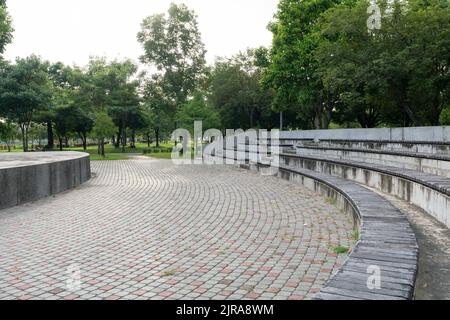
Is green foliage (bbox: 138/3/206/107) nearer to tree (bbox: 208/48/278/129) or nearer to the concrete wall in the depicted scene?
tree (bbox: 208/48/278/129)

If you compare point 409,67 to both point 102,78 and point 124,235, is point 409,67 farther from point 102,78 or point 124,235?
point 102,78

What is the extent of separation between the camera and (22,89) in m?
29.9

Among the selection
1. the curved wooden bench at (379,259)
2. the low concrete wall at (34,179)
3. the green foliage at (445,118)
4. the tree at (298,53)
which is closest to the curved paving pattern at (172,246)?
the low concrete wall at (34,179)

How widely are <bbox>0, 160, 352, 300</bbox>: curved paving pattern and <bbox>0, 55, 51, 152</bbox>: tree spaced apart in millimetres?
23714

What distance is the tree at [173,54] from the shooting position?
44.4 m

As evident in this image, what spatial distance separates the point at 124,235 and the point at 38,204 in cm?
450

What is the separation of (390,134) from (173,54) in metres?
34.4

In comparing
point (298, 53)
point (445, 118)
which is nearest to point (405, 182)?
point (298, 53)

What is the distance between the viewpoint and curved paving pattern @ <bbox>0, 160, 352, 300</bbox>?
413cm

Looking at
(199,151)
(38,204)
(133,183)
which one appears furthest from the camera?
(199,151)

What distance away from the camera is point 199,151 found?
3425cm

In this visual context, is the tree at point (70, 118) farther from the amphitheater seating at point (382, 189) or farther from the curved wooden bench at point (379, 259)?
the curved wooden bench at point (379, 259)

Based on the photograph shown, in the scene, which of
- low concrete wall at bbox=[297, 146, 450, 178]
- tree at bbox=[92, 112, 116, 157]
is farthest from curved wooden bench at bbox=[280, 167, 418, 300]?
tree at bbox=[92, 112, 116, 157]

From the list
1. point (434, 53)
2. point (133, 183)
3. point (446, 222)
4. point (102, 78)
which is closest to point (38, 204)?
point (133, 183)
